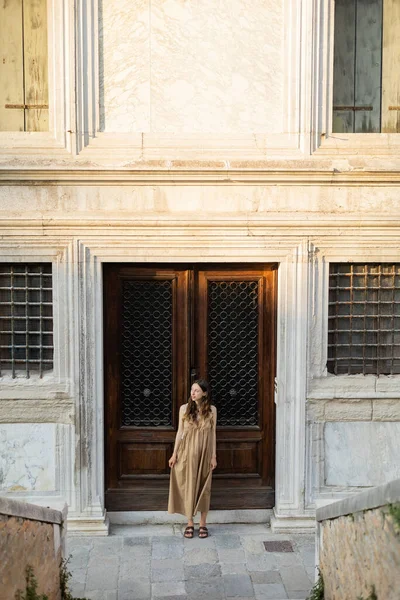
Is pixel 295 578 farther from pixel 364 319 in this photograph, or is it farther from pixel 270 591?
pixel 364 319

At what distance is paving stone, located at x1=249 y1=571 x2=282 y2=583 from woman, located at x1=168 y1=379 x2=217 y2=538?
85 centimetres

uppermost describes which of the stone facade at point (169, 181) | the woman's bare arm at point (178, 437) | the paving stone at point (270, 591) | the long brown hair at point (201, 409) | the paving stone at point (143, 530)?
the stone facade at point (169, 181)

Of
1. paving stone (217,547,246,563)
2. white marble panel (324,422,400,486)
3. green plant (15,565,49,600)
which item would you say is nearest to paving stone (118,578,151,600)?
paving stone (217,547,246,563)

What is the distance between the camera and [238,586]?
266 inches

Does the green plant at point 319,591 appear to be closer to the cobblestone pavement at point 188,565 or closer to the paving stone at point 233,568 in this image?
the cobblestone pavement at point 188,565

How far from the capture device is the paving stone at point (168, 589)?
659 centimetres

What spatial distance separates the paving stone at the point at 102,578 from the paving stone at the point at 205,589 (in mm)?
668

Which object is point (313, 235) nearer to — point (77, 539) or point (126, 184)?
point (126, 184)

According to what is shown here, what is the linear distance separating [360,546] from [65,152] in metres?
4.70

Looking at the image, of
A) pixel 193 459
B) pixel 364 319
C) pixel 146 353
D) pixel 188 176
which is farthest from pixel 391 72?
pixel 193 459

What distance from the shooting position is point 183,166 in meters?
7.40

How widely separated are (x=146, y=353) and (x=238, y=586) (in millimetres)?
2488

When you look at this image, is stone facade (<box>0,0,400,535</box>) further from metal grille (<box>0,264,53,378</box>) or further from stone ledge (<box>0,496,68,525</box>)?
stone ledge (<box>0,496,68,525</box>)

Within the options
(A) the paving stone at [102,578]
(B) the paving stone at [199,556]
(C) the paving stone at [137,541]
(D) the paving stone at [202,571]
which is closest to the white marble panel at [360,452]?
(B) the paving stone at [199,556]
